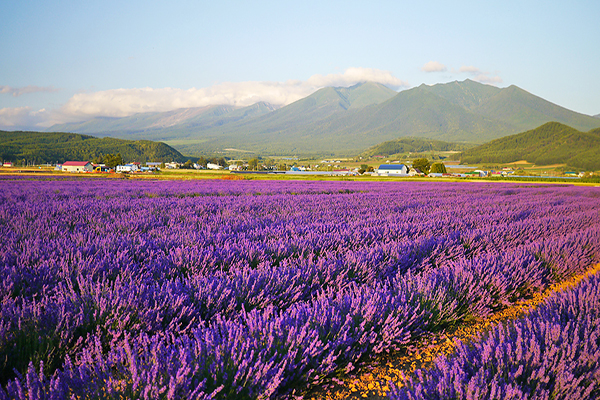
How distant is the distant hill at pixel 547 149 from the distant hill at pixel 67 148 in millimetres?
178816

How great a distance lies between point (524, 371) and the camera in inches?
70.3

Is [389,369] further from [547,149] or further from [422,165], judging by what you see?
[547,149]

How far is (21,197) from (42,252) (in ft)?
29.4

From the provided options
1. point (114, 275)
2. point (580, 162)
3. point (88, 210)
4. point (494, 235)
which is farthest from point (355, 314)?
point (580, 162)

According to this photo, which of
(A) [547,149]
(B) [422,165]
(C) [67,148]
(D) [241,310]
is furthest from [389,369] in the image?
(C) [67,148]

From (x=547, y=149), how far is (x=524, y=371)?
195m

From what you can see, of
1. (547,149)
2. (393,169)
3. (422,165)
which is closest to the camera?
(422,165)

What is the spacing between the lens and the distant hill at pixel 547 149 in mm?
130125

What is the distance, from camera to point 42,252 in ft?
10.9

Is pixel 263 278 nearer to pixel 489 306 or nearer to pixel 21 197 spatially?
pixel 489 306

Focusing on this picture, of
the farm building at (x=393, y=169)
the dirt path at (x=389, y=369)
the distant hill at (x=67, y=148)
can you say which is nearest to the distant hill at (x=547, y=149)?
the farm building at (x=393, y=169)

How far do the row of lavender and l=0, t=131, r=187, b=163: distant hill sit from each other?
587 ft

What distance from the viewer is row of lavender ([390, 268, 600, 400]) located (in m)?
1.56

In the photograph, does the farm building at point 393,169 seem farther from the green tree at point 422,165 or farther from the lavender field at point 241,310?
the lavender field at point 241,310
